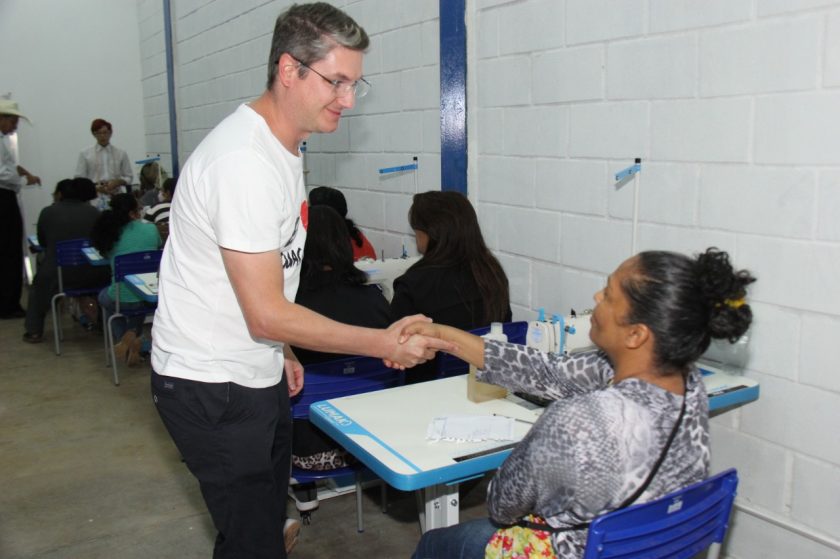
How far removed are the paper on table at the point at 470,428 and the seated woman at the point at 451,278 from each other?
89 centimetres

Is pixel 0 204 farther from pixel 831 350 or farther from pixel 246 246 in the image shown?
pixel 831 350

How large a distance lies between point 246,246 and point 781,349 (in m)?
1.66

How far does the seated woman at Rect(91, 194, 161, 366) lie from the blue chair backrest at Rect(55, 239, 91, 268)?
217 mm

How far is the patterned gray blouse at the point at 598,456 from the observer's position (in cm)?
140

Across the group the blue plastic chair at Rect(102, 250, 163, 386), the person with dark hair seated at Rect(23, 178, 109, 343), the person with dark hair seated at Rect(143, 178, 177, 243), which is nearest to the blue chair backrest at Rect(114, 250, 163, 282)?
the blue plastic chair at Rect(102, 250, 163, 386)

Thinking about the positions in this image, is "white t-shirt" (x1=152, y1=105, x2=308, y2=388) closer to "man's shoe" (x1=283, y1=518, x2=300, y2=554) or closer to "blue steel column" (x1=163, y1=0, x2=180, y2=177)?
"man's shoe" (x1=283, y1=518, x2=300, y2=554)

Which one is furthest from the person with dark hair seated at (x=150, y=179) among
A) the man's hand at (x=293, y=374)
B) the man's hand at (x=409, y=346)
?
the man's hand at (x=409, y=346)

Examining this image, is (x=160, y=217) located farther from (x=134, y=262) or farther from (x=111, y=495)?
(x=111, y=495)

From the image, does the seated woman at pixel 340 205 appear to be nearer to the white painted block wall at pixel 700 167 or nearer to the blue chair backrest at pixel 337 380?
the white painted block wall at pixel 700 167

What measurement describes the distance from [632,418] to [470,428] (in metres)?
0.61

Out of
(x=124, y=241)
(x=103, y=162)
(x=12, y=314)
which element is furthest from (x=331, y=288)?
(x=103, y=162)

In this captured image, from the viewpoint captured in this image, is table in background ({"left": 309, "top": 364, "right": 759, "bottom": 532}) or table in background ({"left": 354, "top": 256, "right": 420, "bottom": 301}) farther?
table in background ({"left": 354, "top": 256, "right": 420, "bottom": 301})

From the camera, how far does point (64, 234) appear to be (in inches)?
215

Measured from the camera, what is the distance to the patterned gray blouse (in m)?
1.40
